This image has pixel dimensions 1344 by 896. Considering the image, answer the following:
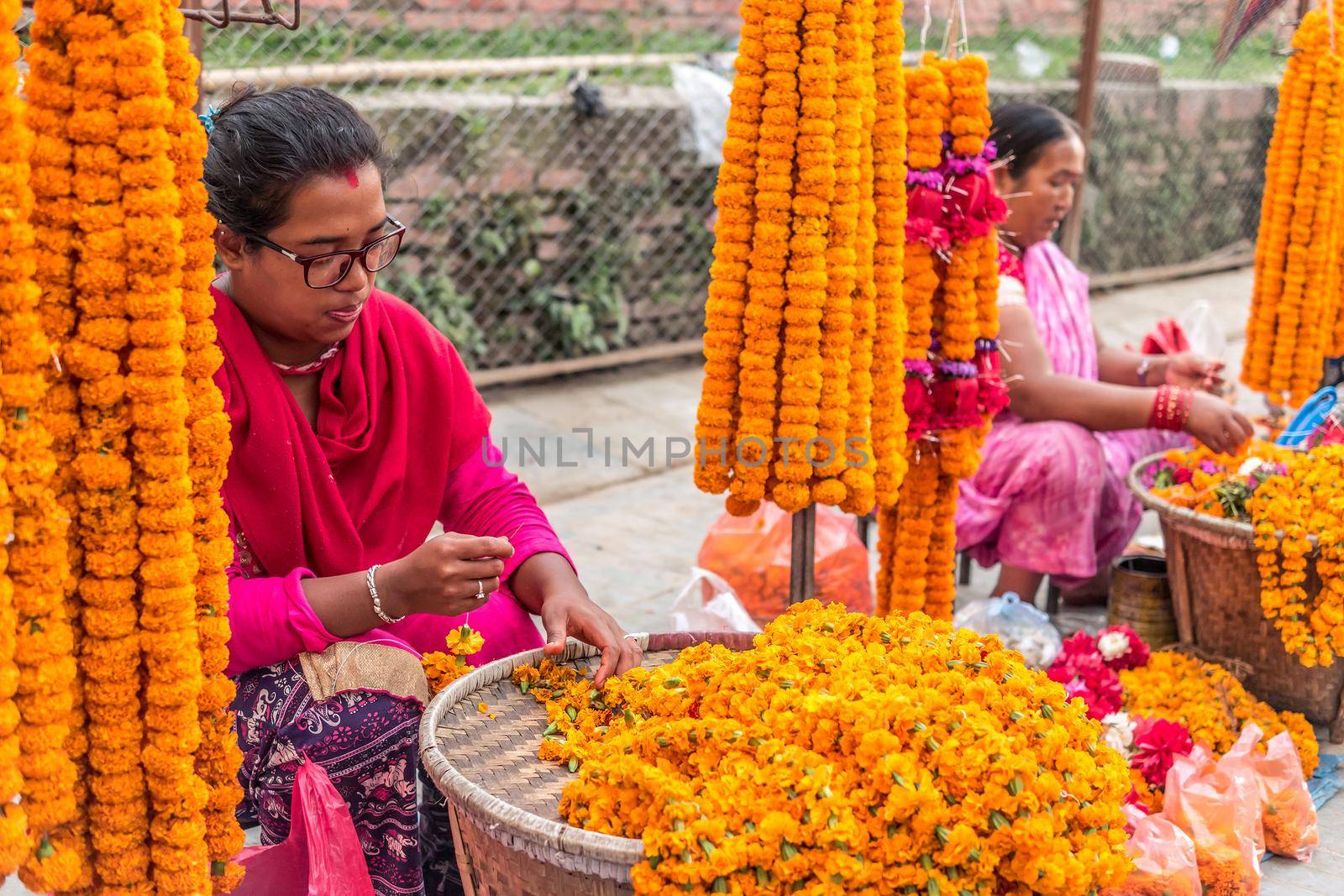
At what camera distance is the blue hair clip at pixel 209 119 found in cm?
204

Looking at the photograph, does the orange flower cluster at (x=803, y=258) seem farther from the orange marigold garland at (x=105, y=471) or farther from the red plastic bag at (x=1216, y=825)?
the orange marigold garland at (x=105, y=471)

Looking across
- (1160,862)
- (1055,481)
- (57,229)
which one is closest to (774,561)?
(1055,481)

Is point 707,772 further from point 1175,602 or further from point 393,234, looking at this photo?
point 1175,602

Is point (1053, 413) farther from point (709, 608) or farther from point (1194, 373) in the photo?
point (709, 608)

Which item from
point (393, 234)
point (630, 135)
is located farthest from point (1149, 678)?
point (630, 135)

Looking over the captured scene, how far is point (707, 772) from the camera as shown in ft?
5.20

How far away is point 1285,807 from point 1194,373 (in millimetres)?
1664

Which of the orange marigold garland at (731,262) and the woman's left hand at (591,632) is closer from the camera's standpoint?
the woman's left hand at (591,632)

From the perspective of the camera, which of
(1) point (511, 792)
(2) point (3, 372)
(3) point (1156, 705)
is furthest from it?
(3) point (1156, 705)

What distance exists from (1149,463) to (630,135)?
3.47 meters

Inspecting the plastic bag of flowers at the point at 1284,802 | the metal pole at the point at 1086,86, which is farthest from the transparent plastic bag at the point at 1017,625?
the metal pole at the point at 1086,86

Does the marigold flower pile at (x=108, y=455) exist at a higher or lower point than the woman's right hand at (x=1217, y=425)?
higher

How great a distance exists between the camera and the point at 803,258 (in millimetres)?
2357

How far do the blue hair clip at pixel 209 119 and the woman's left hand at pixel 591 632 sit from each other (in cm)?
96
